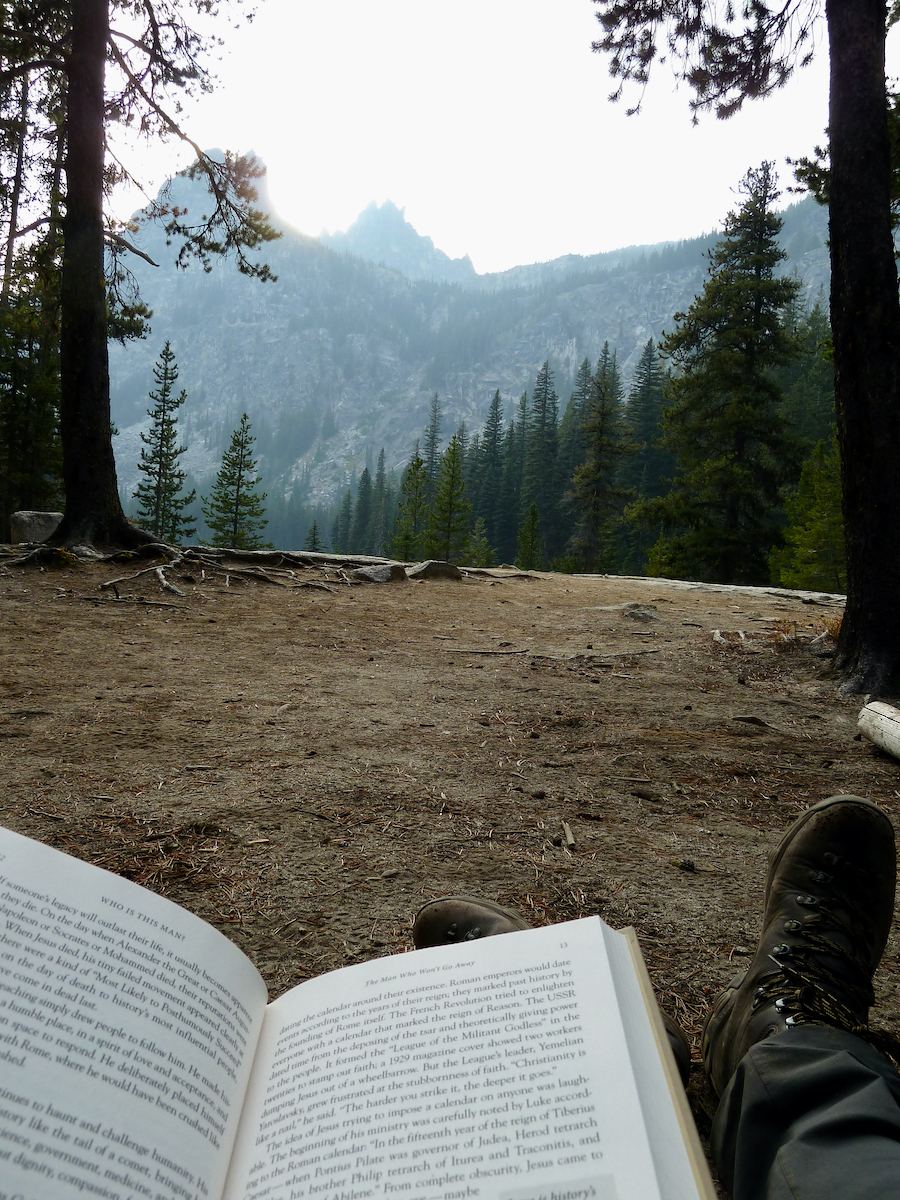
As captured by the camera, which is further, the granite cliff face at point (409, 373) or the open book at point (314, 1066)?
the granite cliff face at point (409, 373)

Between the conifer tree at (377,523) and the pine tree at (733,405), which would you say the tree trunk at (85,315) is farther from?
the conifer tree at (377,523)

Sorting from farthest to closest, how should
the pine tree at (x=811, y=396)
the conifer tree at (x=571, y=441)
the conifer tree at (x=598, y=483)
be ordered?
the conifer tree at (x=571, y=441) < the pine tree at (x=811, y=396) < the conifer tree at (x=598, y=483)

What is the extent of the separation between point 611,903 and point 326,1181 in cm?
126

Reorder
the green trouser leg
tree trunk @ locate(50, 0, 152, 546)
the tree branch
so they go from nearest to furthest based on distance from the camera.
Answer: the green trouser leg → tree trunk @ locate(50, 0, 152, 546) → the tree branch

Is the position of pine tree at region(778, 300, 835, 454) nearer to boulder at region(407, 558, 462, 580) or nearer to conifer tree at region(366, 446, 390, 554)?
boulder at region(407, 558, 462, 580)

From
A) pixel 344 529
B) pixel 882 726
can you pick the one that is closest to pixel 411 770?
pixel 882 726

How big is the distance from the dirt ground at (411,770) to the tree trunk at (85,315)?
197 cm

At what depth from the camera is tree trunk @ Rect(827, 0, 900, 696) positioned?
3850mm

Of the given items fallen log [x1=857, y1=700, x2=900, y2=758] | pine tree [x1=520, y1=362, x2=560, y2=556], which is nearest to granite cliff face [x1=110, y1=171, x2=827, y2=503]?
pine tree [x1=520, y1=362, x2=560, y2=556]

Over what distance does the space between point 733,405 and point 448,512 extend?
19.1m

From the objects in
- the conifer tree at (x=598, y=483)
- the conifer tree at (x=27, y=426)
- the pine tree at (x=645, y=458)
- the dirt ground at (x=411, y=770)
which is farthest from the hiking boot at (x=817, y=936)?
the pine tree at (x=645, y=458)

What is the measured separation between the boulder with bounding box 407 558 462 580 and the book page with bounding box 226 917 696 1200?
826 cm

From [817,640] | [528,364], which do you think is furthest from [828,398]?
[528,364]

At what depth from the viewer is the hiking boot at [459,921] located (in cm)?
141
